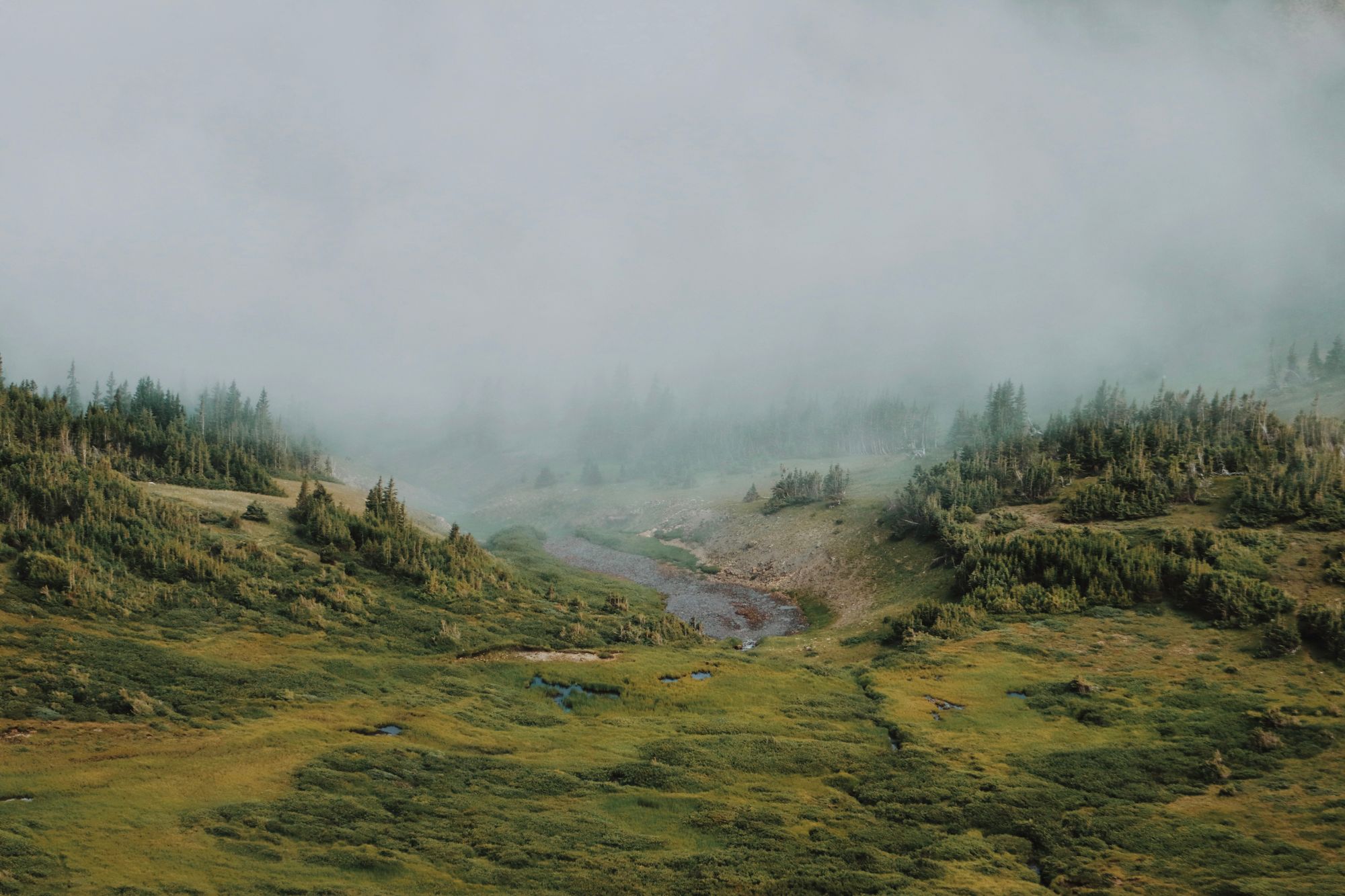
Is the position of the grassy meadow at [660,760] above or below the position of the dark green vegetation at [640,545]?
below

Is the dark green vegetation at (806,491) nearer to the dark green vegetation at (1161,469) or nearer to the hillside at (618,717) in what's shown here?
the dark green vegetation at (1161,469)

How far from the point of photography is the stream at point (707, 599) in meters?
96.6

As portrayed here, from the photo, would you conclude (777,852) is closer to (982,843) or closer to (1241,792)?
(982,843)

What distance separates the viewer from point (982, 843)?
3394 cm

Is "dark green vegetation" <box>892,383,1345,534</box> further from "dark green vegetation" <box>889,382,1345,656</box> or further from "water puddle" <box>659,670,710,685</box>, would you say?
"water puddle" <box>659,670,710,685</box>

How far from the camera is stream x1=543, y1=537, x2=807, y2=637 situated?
3802 inches

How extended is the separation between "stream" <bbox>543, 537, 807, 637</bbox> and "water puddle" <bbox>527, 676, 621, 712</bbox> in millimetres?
32030

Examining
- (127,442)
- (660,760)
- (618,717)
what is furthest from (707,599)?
(127,442)

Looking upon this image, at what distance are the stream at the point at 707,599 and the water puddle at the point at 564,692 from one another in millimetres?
32030

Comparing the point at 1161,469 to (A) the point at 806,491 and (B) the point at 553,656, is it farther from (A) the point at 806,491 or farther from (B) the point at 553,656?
(B) the point at 553,656

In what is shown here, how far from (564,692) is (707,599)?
5851 centimetres

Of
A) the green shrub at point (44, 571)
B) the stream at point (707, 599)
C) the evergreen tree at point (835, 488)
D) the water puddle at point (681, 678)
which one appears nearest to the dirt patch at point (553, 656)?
Answer: the water puddle at point (681, 678)

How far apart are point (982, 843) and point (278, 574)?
67090mm

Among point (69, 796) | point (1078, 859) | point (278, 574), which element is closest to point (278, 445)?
point (278, 574)
